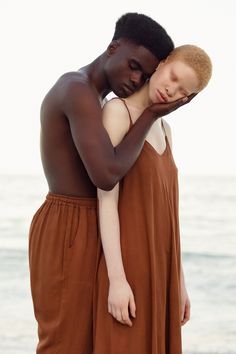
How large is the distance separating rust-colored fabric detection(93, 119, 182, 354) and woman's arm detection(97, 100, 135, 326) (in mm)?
50

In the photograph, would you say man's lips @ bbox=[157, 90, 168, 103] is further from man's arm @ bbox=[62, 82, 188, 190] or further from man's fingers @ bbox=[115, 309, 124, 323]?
man's fingers @ bbox=[115, 309, 124, 323]

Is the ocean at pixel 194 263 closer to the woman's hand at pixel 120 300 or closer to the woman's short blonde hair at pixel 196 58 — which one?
the woman's hand at pixel 120 300

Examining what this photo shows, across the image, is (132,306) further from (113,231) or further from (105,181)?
(105,181)

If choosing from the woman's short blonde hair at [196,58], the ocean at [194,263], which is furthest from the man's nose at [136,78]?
the ocean at [194,263]

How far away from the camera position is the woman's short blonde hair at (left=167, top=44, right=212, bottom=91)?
2201mm

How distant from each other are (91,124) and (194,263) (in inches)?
338

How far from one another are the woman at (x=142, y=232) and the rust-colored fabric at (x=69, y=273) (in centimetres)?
5

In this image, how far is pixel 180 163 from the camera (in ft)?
72.0

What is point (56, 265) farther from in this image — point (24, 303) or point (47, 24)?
point (47, 24)

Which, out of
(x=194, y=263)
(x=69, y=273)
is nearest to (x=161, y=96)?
(x=69, y=273)

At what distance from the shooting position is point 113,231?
221 cm

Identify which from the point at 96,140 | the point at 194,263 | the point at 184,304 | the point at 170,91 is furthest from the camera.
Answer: the point at 194,263

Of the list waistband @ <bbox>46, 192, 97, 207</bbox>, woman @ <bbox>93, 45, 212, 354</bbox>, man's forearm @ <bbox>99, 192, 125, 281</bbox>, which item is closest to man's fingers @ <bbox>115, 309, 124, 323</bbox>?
woman @ <bbox>93, 45, 212, 354</bbox>

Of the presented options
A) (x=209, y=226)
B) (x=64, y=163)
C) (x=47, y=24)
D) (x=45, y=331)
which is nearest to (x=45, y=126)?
(x=64, y=163)
